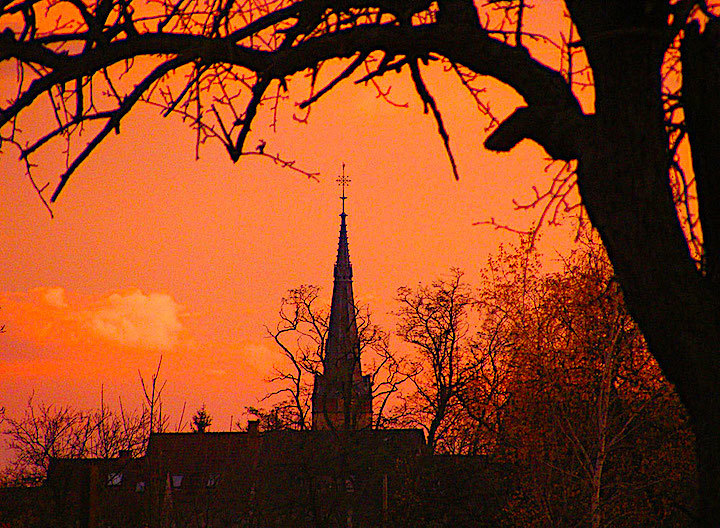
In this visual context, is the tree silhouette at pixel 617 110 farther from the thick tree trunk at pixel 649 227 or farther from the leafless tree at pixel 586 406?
the leafless tree at pixel 586 406

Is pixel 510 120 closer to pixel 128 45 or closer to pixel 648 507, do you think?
pixel 128 45

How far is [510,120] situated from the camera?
4062 mm

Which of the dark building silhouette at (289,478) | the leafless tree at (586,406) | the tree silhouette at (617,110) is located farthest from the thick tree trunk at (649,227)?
the leafless tree at (586,406)

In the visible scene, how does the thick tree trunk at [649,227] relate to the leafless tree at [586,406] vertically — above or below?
below

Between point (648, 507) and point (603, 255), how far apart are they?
517 cm

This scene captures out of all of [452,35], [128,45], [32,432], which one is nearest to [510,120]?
[452,35]

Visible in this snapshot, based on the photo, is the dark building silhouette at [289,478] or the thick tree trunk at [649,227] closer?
the thick tree trunk at [649,227]

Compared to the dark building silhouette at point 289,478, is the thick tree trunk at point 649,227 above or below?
below

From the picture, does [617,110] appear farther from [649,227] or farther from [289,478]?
[289,478]

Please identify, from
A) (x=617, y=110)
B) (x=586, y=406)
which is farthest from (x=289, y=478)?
(x=617, y=110)

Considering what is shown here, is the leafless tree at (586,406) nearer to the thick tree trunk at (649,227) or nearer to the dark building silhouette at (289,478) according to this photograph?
the dark building silhouette at (289,478)

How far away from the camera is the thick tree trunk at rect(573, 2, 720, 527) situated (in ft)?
12.4

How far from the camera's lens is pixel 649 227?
3844mm

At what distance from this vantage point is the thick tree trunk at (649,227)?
12.4 ft
